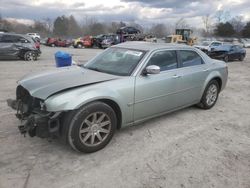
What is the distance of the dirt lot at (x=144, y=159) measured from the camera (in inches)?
126

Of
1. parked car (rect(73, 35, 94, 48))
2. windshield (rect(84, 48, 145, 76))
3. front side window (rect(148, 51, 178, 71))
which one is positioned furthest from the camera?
parked car (rect(73, 35, 94, 48))

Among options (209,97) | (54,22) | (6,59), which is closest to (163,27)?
(54,22)

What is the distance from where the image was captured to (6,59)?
15.7 metres

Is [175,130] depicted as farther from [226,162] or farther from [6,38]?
[6,38]

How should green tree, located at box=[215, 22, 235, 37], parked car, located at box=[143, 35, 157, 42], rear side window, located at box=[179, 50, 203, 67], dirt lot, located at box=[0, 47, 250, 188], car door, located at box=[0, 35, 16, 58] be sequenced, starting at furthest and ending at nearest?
1. green tree, located at box=[215, 22, 235, 37]
2. parked car, located at box=[143, 35, 157, 42]
3. car door, located at box=[0, 35, 16, 58]
4. rear side window, located at box=[179, 50, 203, 67]
5. dirt lot, located at box=[0, 47, 250, 188]

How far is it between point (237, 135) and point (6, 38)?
46.1ft

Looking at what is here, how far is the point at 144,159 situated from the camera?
3.71 metres

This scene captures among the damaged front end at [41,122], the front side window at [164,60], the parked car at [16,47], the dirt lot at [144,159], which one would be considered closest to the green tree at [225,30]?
the parked car at [16,47]

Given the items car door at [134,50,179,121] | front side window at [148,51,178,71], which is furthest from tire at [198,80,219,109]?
front side window at [148,51,178,71]

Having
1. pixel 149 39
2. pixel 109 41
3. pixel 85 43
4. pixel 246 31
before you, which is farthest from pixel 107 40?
pixel 246 31

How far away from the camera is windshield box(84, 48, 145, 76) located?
446 centimetres

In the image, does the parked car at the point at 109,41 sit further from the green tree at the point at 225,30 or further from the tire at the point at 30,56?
the green tree at the point at 225,30

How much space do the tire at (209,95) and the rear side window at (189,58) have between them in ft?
2.01

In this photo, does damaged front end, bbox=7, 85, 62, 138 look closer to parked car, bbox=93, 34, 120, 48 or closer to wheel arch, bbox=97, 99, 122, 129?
wheel arch, bbox=97, 99, 122, 129
